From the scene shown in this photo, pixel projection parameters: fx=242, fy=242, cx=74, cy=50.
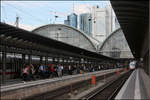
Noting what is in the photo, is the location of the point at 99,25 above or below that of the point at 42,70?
above

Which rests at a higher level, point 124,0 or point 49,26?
point 49,26

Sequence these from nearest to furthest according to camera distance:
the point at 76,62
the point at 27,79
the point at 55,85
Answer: the point at 27,79
the point at 55,85
the point at 76,62

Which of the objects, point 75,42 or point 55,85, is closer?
point 55,85

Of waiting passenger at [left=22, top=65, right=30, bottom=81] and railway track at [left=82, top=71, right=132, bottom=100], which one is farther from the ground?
waiting passenger at [left=22, top=65, right=30, bottom=81]

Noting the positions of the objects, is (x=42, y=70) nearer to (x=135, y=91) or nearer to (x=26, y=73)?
(x=26, y=73)

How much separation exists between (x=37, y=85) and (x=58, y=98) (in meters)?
1.77

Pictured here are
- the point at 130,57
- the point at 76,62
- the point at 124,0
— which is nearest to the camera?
the point at 124,0

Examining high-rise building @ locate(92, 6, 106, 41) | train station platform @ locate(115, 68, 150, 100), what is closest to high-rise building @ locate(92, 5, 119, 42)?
high-rise building @ locate(92, 6, 106, 41)

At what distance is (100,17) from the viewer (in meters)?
101

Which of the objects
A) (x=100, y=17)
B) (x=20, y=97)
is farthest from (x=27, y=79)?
(x=100, y=17)

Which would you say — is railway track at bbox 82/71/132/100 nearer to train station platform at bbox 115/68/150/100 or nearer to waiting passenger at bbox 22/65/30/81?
train station platform at bbox 115/68/150/100

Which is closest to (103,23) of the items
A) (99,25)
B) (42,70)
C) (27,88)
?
(99,25)

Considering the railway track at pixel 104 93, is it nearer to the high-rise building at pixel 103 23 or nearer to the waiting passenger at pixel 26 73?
the waiting passenger at pixel 26 73

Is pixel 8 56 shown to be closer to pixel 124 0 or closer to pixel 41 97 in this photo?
pixel 41 97
